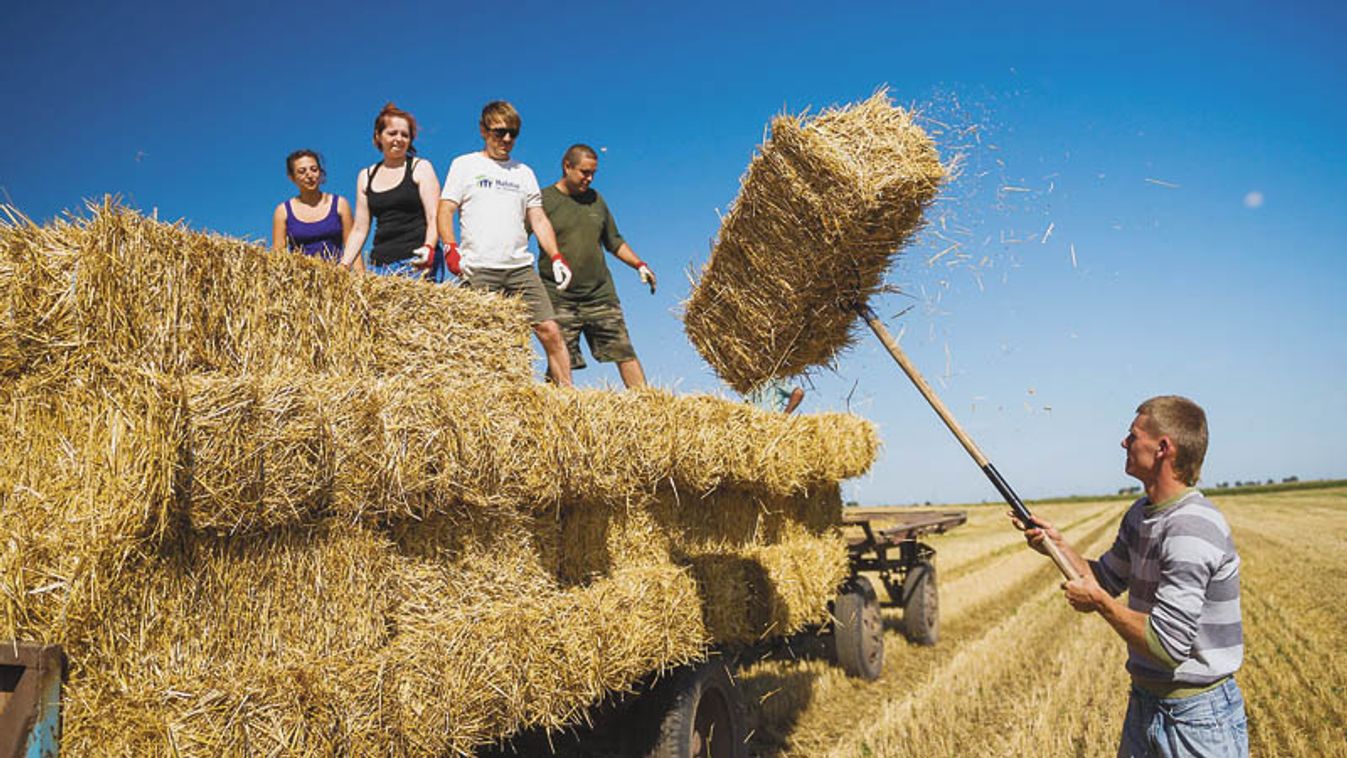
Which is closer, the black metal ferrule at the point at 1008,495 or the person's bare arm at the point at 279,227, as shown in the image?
the black metal ferrule at the point at 1008,495

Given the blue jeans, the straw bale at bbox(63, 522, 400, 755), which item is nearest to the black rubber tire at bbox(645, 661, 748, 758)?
the straw bale at bbox(63, 522, 400, 755)

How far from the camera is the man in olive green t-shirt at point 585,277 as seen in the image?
6.40 metres

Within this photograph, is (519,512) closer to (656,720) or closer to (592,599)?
(592,599)

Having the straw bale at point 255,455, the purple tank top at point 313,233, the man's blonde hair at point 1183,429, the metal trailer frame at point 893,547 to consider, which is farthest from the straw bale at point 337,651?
the metal trailer frame at point 893,547

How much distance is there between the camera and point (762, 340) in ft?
16.4

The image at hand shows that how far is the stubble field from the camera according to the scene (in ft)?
19.6

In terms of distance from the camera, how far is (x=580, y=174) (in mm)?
6539

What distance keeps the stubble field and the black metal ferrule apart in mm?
2802

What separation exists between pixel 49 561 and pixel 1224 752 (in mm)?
3449

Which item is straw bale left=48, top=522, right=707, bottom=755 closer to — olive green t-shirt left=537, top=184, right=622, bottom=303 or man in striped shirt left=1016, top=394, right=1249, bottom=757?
man in striped shirt left=1016, top=394, right=1249, bottom=757

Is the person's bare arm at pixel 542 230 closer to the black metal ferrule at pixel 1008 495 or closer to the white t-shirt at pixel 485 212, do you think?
the white t-shirt at pixel 485 212

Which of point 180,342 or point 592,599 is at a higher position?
point 180,342

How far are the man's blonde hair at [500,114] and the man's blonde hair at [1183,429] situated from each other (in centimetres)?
402

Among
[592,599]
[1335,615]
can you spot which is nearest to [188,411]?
[592,599]
